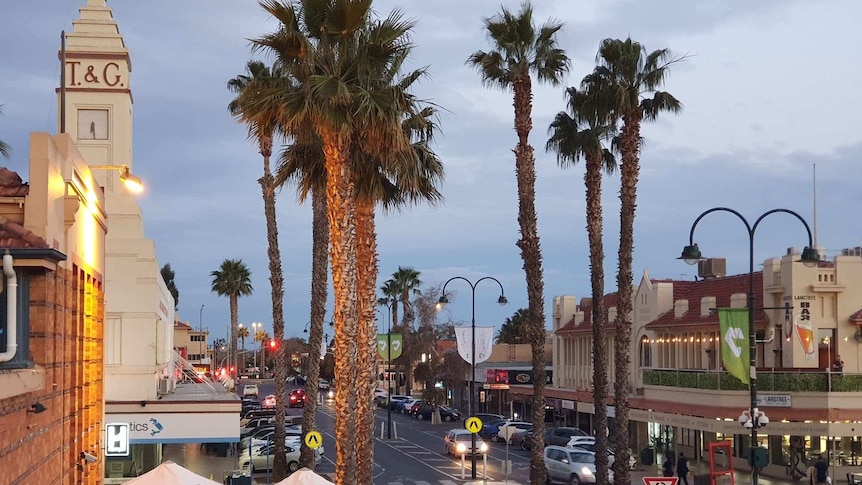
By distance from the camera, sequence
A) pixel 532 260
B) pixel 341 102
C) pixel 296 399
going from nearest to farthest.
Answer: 1. pixel 341 102
2. pixel 532 260
3. pixel 296 399

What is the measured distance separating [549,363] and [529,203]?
4608 centimetres

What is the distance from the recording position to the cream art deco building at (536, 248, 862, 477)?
4069 centimetres

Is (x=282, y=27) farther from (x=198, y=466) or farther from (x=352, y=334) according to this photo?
(x=198, y=466)

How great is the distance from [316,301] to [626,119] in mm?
13235

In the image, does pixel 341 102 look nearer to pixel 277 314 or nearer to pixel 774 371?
pixel 277 314

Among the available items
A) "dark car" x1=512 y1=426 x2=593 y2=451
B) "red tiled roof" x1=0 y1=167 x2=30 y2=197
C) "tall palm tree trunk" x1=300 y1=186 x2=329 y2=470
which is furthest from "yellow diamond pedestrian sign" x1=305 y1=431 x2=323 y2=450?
"red tiled roof" x1=0 y1=167 x2=30 y2=197

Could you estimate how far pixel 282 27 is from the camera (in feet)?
80.7

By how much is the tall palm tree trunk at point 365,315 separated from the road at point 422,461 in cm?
1006

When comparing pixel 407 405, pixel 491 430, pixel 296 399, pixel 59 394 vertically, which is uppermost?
pixel 59 394

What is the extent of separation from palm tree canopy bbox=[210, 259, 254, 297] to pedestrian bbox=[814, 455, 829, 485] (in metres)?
69.1

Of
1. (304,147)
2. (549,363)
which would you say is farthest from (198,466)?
(549,363)

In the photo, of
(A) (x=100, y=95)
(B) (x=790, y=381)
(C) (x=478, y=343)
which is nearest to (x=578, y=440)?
(C) (x=478, y=343)

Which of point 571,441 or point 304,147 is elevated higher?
point 304,147

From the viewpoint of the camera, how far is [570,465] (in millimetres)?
40969
